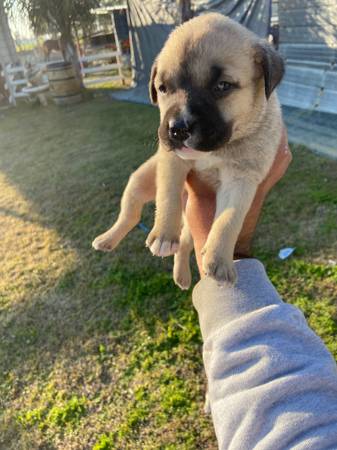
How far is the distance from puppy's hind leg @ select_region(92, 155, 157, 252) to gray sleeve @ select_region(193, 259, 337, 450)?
1.19 m

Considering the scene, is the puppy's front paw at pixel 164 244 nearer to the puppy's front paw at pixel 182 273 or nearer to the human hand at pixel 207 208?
the human hand at pixel 207 208

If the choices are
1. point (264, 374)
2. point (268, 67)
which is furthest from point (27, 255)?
point (264, 374)

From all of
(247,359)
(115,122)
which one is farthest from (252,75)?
(115,122)

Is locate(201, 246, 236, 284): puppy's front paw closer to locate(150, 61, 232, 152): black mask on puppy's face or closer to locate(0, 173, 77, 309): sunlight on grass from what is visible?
locate(150, 61, 232, 152): black mask on puppy's face

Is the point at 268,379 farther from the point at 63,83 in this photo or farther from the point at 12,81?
the point at 12,81

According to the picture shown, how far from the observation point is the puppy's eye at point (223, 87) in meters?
1.88

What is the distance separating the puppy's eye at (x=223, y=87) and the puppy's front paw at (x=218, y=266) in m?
0.71

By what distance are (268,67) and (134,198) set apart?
104cm

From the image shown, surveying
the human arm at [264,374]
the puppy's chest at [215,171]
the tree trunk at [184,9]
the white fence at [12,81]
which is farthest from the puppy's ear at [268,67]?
the white fence at [12,81]

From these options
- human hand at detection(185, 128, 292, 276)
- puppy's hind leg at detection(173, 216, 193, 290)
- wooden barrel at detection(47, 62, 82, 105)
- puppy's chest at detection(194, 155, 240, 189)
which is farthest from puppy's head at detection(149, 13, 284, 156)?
wooden barrel at detection(47, 62, 82, 105)

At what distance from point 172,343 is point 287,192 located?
99.2 inches

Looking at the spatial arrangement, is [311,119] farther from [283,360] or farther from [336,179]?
[283,360]

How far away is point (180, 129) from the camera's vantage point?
1.77m

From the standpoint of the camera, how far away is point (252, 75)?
2.02 metres
